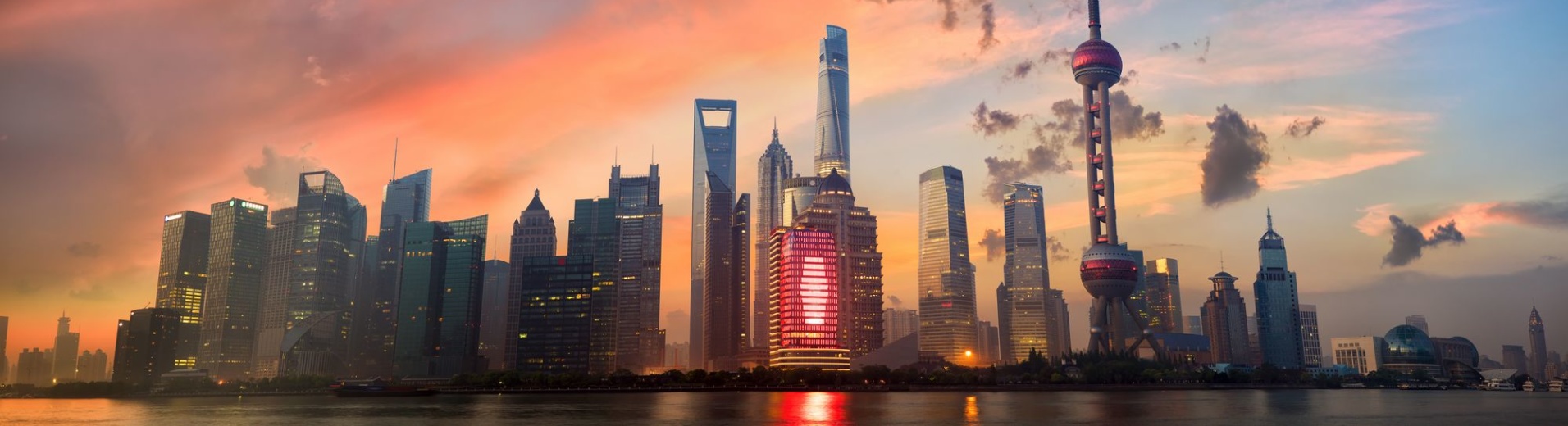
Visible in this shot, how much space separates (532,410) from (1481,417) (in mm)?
164261

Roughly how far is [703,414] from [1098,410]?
70727 mm

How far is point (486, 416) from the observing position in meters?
176

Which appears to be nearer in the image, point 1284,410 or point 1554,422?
point 1554,422

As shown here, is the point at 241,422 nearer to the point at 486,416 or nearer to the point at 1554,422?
the point at 486,416

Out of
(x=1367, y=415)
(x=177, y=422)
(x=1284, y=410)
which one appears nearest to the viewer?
(x=177, y=422)

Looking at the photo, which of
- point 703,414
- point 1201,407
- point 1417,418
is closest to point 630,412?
point 703,414

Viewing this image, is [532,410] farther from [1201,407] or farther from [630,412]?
[1201,407]

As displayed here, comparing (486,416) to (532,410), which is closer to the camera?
(486,416)

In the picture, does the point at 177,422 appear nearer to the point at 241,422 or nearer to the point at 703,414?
the point at 241,422

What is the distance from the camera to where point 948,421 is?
507ft

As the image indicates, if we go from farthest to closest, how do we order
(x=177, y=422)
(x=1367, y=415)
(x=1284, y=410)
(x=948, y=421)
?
(x=1284, y=410)
(x=1367, y=415)
(x=177, y=422)
(x=948, y=421)

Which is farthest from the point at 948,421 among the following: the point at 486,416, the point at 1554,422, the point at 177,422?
the point at 177,422

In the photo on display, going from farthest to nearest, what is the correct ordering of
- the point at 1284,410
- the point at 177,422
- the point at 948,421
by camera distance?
the point at 1284,410
the point at 177,422
the point at 948,421

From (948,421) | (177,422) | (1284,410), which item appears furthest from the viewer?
(1284,410)
